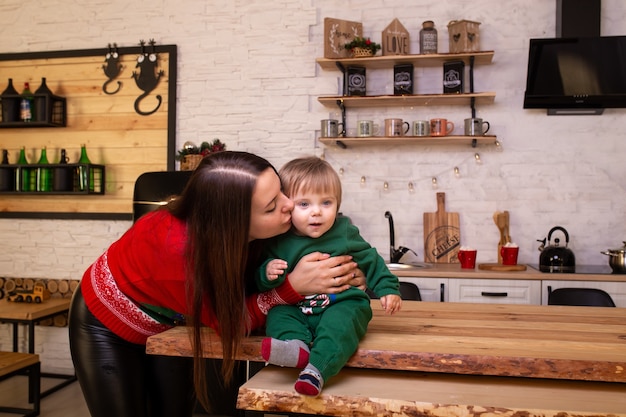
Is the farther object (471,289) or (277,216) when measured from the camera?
(471,289)

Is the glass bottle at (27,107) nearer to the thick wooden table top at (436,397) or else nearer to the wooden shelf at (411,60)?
the wooden shelf at (411,60)

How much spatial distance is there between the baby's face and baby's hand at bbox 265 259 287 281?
141 mm

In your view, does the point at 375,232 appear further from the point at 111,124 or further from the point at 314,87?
the point at 111,124

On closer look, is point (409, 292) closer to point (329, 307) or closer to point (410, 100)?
point (410, 100)

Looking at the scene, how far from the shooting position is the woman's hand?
1451 mm

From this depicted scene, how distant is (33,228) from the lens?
176 inches

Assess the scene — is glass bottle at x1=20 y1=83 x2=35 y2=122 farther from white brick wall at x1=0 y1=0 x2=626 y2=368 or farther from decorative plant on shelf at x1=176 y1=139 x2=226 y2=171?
decorative plant on shelf at x1=176 y1=139 x2=226 y2=171

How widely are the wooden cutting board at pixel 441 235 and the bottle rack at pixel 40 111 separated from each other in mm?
2962

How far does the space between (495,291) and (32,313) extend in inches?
119

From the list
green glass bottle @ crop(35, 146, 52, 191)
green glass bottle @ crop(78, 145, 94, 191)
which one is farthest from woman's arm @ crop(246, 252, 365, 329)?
green glass bottle @ crop(35, 146, 52, 191)

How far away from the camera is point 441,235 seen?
391cm

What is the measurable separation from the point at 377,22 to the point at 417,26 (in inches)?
11.4

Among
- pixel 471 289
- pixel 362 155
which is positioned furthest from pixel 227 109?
pixel 471 289

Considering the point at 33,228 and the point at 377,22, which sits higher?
the point at 377,22
